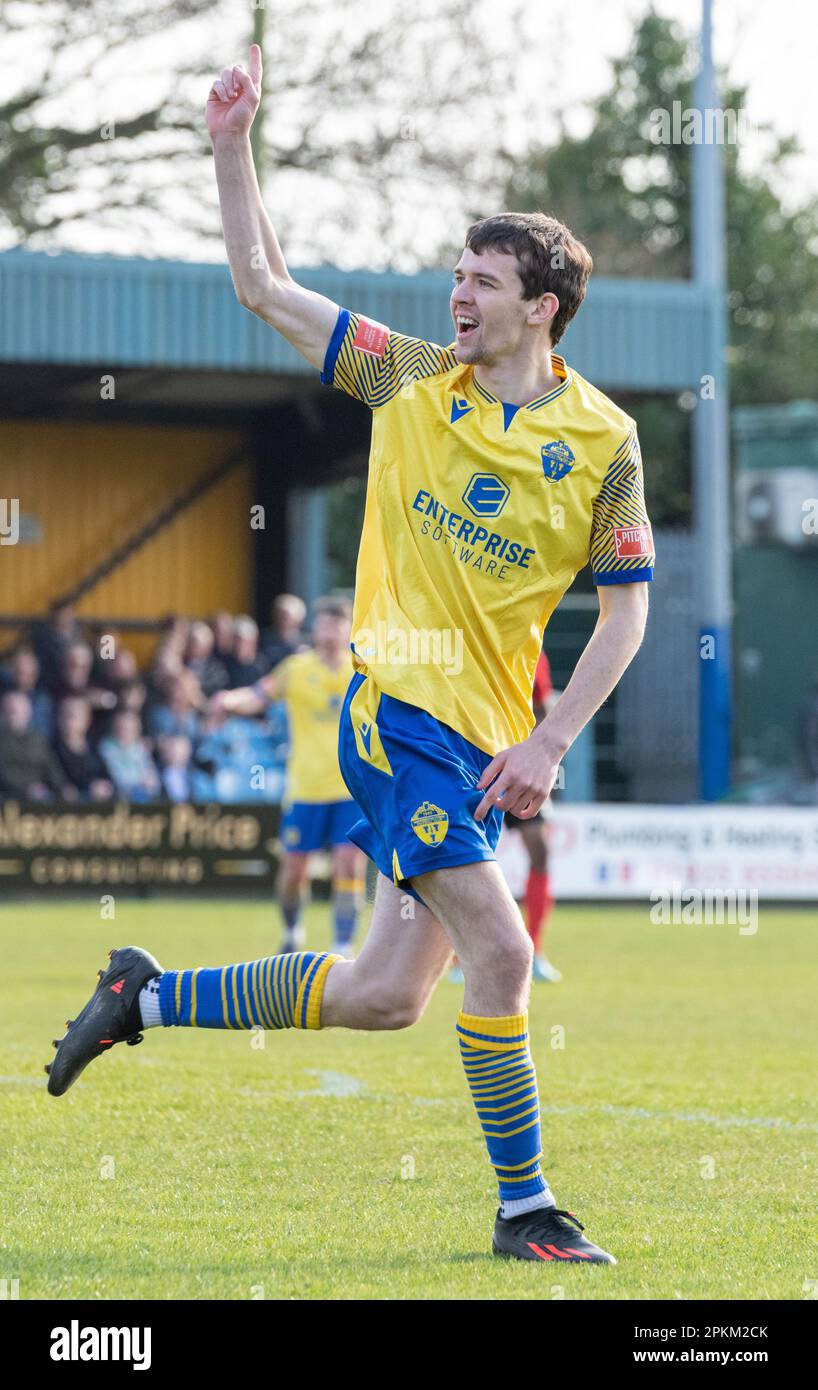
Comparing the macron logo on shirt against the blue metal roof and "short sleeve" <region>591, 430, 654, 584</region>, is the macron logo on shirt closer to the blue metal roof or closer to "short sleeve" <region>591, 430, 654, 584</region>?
"short sleeve" <region>591, 430, 654, 584</region>

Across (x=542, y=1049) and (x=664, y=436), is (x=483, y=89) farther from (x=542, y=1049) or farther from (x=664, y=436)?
(x=542, y=1049)

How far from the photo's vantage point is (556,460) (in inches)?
183

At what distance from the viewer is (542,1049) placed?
8.50 metres

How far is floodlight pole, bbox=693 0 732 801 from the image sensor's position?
22500 mm

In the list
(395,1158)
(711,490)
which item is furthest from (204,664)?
(395,1158)

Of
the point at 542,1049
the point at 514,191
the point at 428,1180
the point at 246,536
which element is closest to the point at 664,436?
the point at 514,191

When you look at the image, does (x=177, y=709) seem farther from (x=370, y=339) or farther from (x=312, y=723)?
(x=370, y=339)

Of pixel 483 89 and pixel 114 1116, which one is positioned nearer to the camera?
pixel 114 1116

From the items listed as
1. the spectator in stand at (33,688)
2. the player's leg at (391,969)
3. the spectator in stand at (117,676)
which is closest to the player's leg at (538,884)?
the player's leg at (391,969)

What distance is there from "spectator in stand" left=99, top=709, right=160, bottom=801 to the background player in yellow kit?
6.42 m

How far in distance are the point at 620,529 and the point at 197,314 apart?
17360 millimetres

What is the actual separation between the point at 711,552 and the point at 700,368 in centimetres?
208

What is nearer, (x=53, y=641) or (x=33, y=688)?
(x=33, y=688)

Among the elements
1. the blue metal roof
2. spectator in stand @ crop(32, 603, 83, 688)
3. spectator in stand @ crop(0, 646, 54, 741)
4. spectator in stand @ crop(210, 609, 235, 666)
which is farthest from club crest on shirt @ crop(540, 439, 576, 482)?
the blue metal roof
